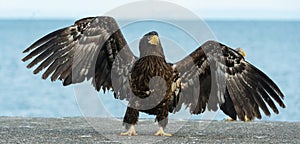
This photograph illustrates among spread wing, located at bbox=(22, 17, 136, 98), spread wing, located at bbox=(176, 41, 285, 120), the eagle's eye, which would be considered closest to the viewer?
the eagle's eye

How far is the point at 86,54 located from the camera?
13.3 m

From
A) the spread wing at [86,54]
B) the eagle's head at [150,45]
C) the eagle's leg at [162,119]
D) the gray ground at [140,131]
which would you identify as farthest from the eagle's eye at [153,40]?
the gray ground at [140,131]

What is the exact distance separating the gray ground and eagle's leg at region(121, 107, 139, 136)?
0.46ft

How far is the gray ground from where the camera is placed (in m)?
12.8

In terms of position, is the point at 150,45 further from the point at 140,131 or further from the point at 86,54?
the point at 140,131

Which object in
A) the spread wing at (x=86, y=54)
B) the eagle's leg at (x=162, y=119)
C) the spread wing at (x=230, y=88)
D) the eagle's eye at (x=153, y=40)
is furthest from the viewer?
the spread wing at (x=230, y=88)

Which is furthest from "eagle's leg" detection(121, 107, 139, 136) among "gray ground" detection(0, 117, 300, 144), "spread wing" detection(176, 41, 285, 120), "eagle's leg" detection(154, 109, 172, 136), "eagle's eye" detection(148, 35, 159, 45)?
"eagle's eye" detection(148, 35, 159, 45)

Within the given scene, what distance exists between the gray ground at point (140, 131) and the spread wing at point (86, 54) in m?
0.80

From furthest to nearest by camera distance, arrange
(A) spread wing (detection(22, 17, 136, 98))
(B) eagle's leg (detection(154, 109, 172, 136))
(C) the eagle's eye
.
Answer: (A) spread wing (detection(22, 17, 136, 98)), (B) eagle's leg (detection(154, 109, 172, 136)), (C) the eagle's eye

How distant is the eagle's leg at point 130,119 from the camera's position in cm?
1280

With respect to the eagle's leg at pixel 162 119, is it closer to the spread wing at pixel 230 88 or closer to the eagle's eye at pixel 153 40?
the spread wing at pixel 230 88

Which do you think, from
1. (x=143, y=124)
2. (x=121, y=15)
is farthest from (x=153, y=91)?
(x=143, y=124)

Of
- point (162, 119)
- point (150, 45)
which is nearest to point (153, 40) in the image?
point (150, 45)

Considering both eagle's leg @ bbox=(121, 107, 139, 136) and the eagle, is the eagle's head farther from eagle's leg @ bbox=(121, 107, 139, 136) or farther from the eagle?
eagle's leg @ bbox=(121, 107, 139, 136)
